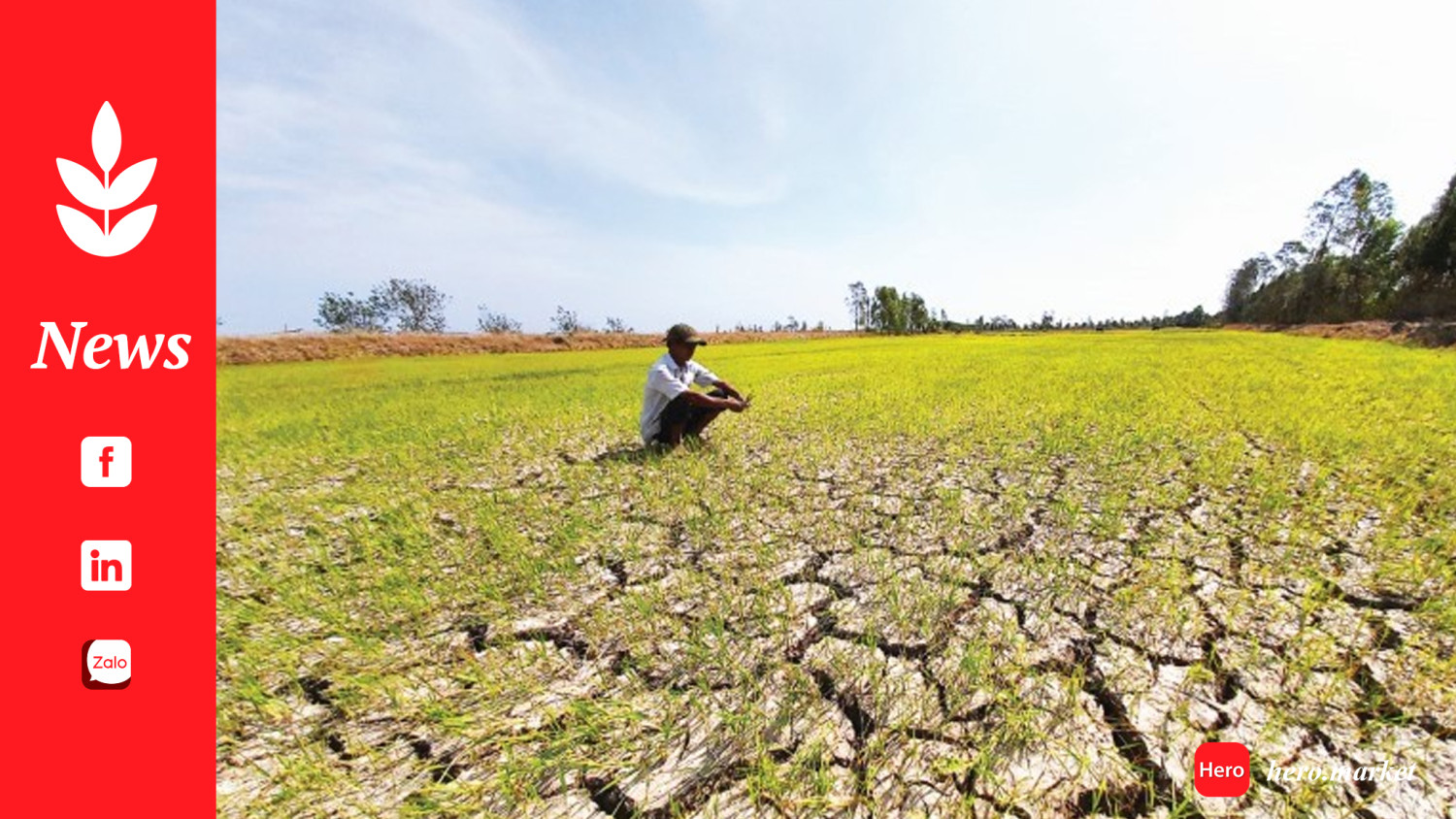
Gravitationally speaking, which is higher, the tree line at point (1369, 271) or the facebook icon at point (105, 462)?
the tree line at point (1369, 271)

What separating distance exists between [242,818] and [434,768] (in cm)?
42

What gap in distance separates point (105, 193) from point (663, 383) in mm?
2894

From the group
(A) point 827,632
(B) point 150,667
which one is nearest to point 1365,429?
(A) point 827,632

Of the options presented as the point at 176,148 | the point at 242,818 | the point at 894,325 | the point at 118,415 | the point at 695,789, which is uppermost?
the point at 894,325

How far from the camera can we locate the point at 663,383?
13.2 feet

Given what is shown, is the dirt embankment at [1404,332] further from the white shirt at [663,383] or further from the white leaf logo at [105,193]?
the white leaf logo at [105,193]

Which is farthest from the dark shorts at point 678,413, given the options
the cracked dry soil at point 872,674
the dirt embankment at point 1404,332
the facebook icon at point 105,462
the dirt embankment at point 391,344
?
the dirt embankment at point 391,344

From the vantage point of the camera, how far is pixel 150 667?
166cm

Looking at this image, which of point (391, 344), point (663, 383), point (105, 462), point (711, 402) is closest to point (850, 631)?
point (711, 402)

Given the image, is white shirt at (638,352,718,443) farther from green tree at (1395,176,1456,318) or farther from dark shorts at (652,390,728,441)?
green tree at (1395,176,1456,318)

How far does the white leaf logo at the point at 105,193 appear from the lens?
221 cm

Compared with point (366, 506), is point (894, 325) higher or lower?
higher

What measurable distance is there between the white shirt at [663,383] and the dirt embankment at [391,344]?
29.6 m

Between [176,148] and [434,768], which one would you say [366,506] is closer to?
[176,148]
